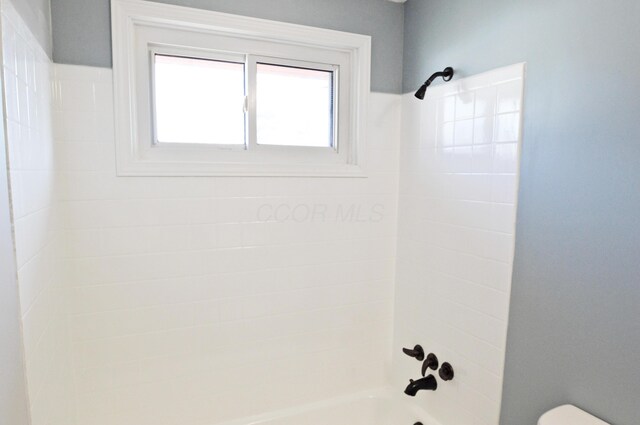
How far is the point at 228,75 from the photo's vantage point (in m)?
1.78

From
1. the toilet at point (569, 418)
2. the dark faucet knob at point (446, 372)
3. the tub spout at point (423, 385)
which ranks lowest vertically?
the tub spout at point (423, 385)

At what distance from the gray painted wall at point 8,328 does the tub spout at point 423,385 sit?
4.69 feet

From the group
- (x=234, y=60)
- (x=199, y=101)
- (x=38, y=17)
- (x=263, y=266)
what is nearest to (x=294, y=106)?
(x=234, y=60)

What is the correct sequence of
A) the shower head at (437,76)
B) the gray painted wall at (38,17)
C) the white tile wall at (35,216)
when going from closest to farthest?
the white tile wall at (35,216), the gray painted wall at (38,17), the shower head at (437,76)

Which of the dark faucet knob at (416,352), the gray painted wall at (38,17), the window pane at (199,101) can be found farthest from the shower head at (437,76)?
the gray painted wall at (38,17)

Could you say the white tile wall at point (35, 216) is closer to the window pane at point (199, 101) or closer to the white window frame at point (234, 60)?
the white window frame at point (234, 60)

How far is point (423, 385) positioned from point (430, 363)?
0.34 feet

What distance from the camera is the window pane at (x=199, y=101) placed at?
1692 millimetres

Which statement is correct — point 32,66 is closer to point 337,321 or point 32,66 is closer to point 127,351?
point 127,351

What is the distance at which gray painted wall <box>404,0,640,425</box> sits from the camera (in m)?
1.06

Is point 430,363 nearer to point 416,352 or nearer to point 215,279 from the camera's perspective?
point 416,352

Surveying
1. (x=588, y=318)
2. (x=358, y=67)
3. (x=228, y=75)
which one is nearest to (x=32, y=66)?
(x=228, y=75)

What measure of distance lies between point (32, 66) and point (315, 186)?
115 cm

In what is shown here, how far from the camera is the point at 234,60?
5.77 ft
